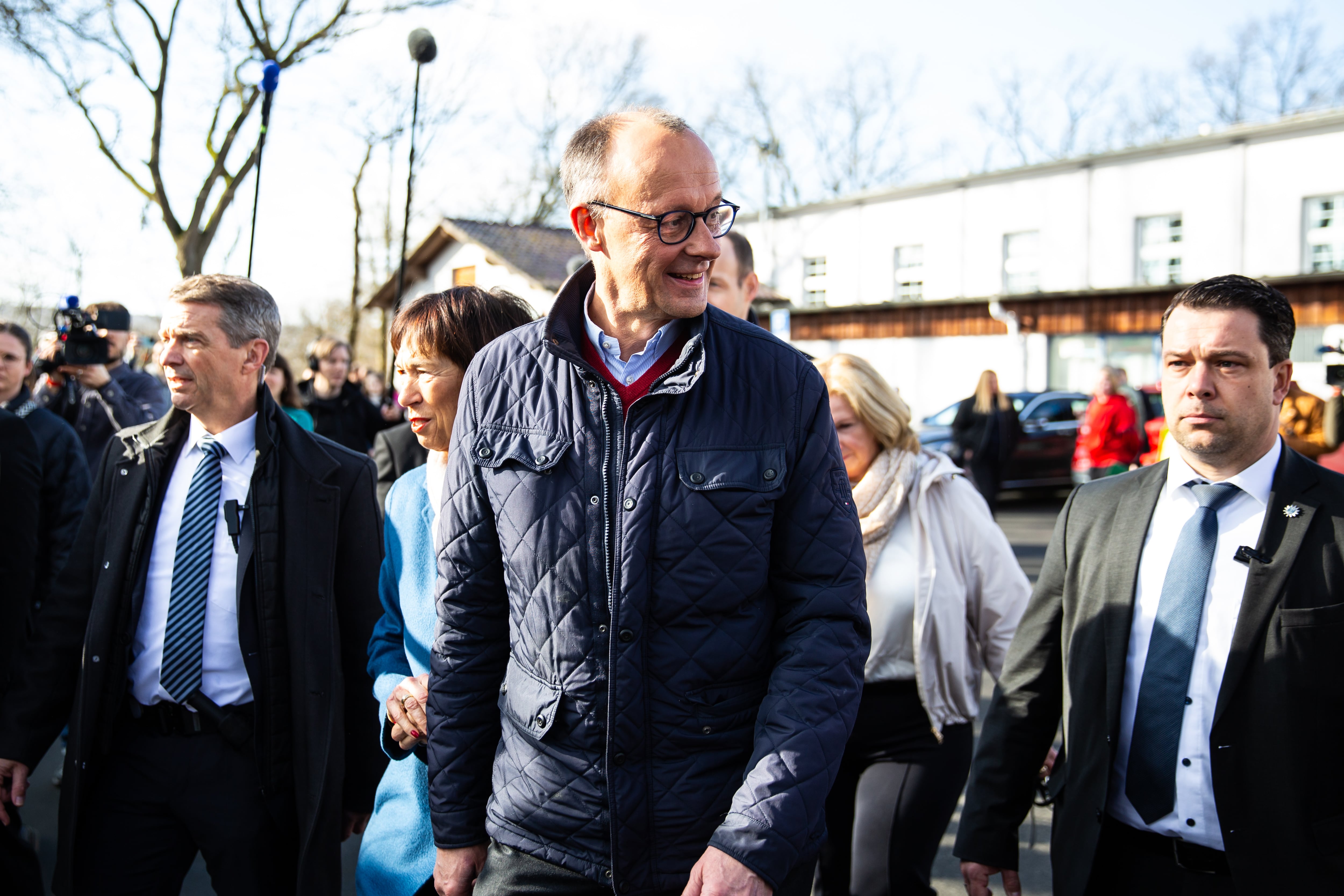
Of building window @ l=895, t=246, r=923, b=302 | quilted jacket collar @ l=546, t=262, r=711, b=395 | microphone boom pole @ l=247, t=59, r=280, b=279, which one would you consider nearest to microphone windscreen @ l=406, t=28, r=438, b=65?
microphone boom pole @ l=247, t=59, r=280, b=279

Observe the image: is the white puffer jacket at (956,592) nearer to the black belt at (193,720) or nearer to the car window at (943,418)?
the black belt at (193,720)

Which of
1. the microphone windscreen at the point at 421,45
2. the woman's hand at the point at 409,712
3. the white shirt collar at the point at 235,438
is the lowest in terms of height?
the woman's hand at the point at 409,712

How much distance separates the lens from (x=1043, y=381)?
24391 millimetres

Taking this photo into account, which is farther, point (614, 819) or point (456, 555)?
point (456, 555)

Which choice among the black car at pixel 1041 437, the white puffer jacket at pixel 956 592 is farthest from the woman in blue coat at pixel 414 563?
the black car at pixel 1041 437

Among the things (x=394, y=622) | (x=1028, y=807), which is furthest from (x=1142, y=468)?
(x=394, y=622)

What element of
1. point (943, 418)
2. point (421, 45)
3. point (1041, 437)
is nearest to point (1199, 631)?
point (421, 45)

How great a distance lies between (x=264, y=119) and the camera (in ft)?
18.8

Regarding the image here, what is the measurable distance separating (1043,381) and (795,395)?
2403 centimetres

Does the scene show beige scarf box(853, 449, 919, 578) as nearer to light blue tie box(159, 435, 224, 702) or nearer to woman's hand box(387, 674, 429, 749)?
woman's hand box(387, 674, 429, 749)

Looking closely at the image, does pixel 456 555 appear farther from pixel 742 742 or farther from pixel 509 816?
pixel 742 742

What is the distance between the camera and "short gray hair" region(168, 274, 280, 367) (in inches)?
120

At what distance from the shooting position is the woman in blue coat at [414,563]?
8.15 feet

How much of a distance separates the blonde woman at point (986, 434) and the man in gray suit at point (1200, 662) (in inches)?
394
